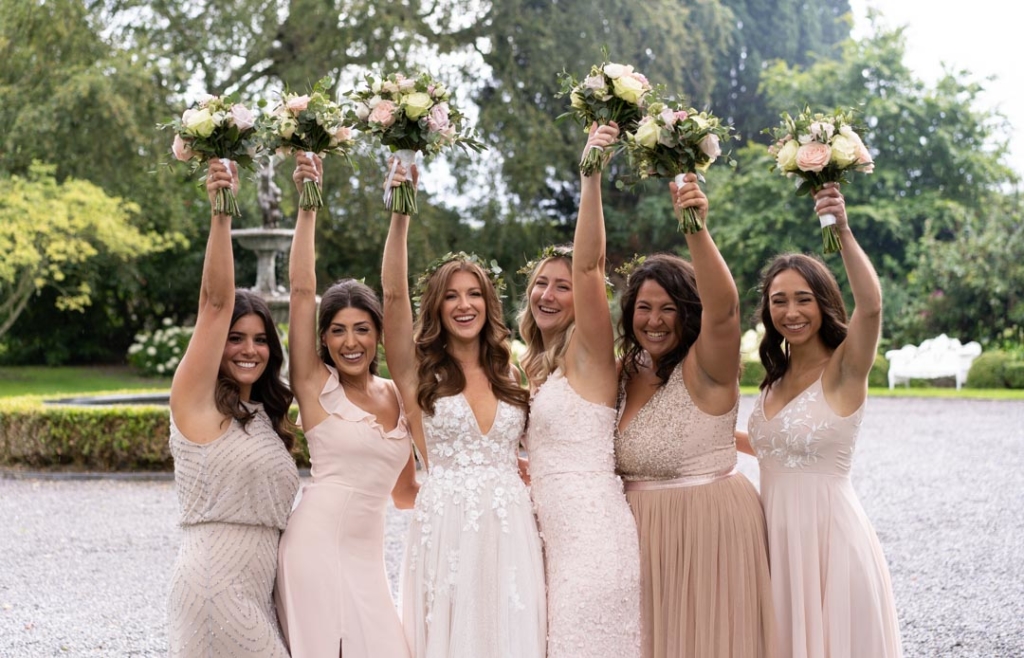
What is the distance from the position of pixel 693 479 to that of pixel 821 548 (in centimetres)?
60

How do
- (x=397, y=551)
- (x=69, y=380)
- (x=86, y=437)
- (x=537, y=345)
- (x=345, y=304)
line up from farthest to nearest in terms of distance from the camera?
(x=69, y=380) → (x=86, y=437) → (x=397, y=551) → (x=537, y=345) → (x=345, y=304)

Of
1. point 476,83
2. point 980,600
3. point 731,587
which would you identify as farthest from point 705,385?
point 476,83

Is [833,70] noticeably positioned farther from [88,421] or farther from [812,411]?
[812,411]

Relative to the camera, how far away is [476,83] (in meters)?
24.4

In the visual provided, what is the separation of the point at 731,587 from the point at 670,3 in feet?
73.2

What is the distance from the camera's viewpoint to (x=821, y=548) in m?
4.25

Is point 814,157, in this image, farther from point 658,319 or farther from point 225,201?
point 225,201

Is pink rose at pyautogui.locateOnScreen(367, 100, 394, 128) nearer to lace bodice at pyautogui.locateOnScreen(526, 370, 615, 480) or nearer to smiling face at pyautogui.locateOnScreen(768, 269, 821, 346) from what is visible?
lace bodice at pyautogui.locateOnScreen(526, 370, 615, 480)

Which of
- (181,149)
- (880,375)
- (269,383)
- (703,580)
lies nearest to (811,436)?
(703,580)

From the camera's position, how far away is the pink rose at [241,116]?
4.09 meters

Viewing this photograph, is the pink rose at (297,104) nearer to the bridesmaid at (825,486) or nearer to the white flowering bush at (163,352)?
the bridesmaid at (825,486)

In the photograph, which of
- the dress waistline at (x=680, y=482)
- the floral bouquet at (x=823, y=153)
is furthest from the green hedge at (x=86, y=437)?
the floral bouquet at (x=823, y=153)

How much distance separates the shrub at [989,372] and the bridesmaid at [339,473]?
68.9ft

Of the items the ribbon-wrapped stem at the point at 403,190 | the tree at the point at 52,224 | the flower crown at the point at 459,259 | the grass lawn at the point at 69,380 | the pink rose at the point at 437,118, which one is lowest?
the grass lawn at the point at 69,380
